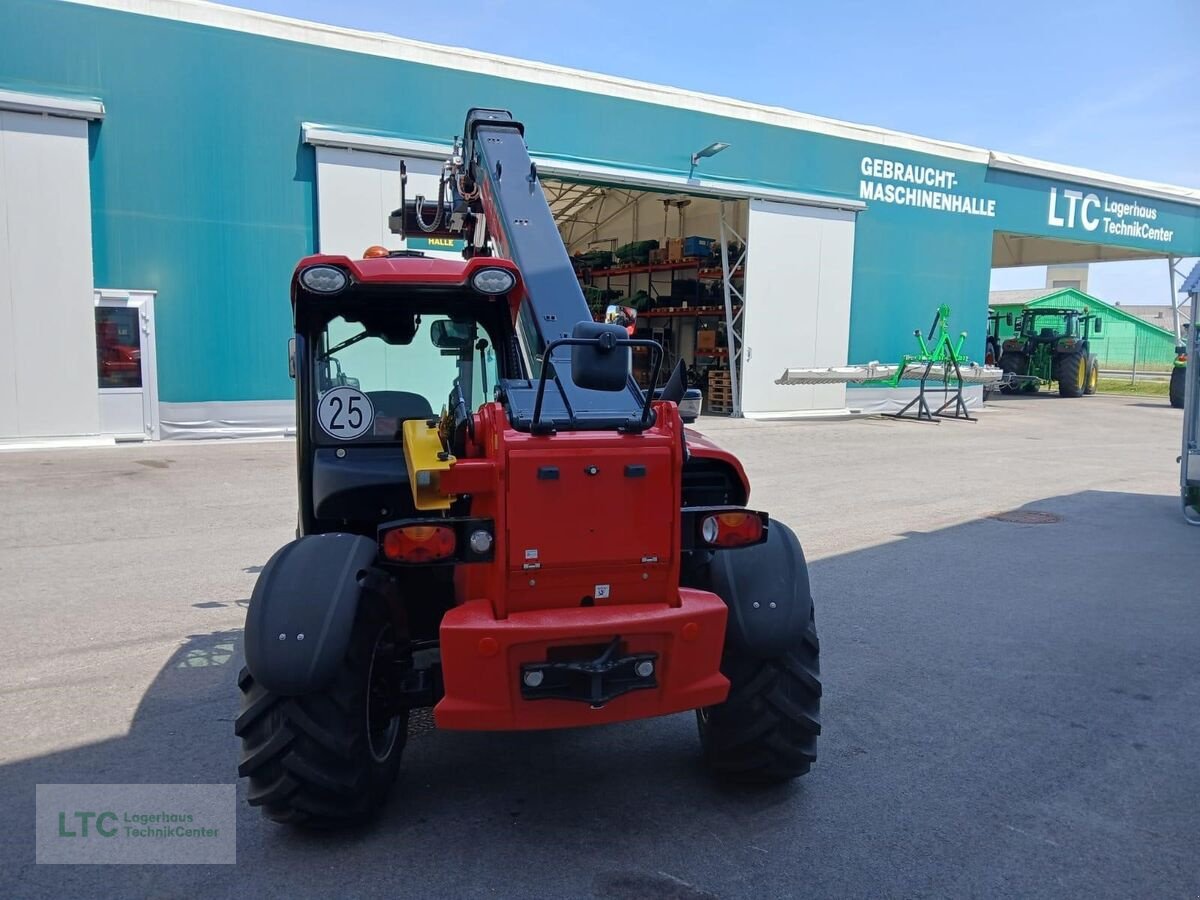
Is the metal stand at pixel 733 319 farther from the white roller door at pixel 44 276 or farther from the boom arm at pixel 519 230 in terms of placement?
the boom arm at pixel 519 230

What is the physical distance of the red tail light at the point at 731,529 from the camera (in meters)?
3.42

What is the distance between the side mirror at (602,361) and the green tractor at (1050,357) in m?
29.4

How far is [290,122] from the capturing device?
583 inches

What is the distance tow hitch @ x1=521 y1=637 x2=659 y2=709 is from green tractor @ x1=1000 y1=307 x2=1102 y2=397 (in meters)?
29.4

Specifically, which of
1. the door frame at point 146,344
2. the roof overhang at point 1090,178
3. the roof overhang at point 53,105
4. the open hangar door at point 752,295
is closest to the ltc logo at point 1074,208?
the roof overhang at point 1090,178

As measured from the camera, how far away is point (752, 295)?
19766 millimetres

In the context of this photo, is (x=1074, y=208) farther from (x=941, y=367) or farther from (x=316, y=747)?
(x=316, y=747)

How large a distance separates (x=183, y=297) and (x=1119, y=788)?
14.4 m

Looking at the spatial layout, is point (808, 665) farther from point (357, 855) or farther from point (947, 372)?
point (947, 372)

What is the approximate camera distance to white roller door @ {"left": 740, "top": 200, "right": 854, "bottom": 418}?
19.8 meters

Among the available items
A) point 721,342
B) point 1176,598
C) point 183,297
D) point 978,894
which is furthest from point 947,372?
point 978,894

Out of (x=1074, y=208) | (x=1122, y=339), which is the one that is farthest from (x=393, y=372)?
(x=1122, y=339)

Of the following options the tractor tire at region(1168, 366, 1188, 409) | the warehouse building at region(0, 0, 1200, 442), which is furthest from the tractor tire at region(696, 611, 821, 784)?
the tractor tire at region(1168, 366, 1188, 409)

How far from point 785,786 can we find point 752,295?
16903mm
